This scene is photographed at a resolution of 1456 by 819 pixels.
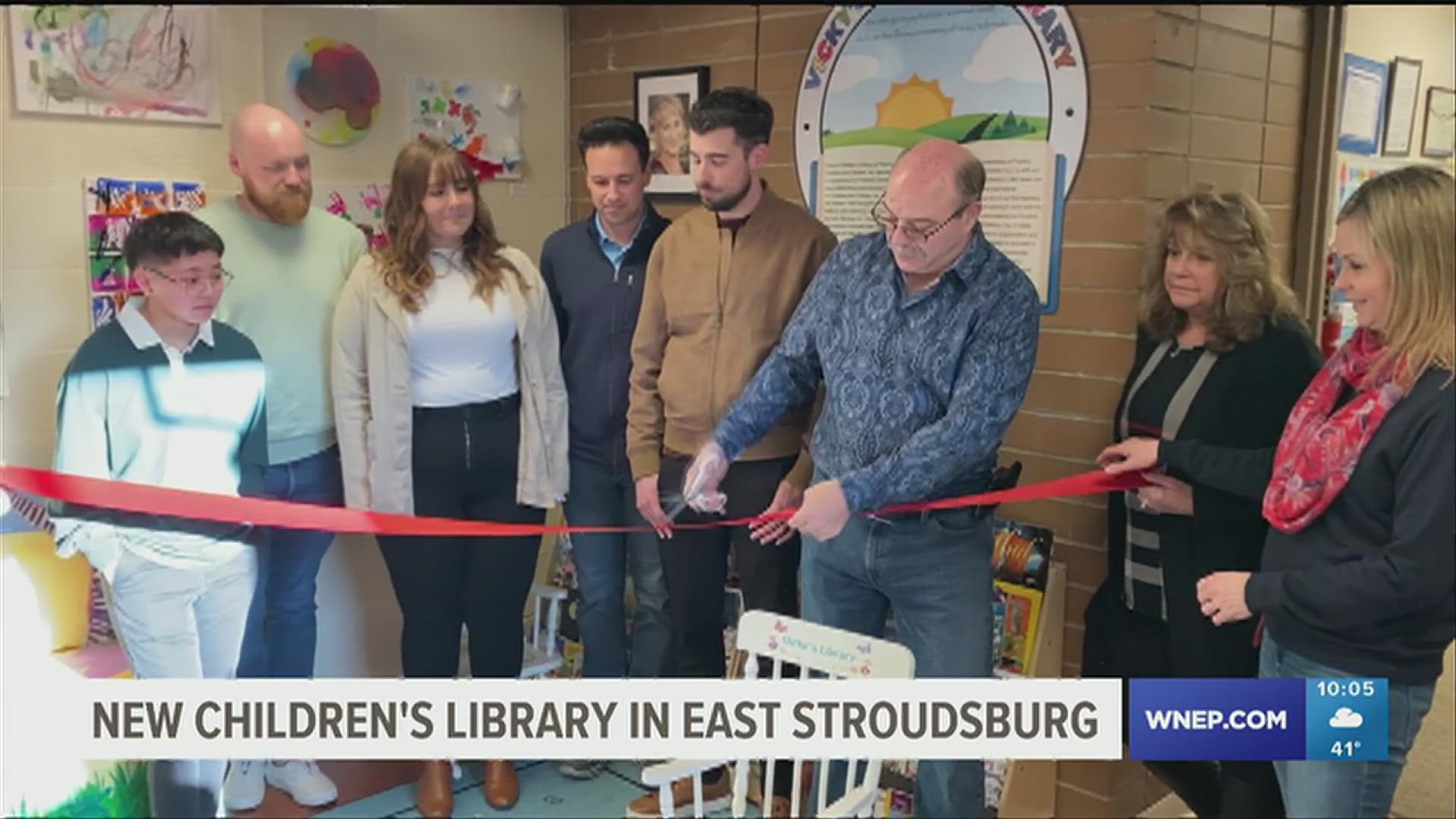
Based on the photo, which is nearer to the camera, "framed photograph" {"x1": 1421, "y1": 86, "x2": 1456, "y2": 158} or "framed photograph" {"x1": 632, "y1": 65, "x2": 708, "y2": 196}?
"framed photograph" {"x1": 632, "y1": 65, "x2": 708, "y2": 196}

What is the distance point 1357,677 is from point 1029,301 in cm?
56

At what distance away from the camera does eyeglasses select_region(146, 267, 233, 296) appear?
137 cm

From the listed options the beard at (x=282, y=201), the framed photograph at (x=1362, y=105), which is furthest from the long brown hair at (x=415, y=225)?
the framed photograph at (x=1362, y=105)

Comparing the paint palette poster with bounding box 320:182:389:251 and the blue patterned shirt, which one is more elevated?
the paint palette poster with bounding box 320:182:389:251

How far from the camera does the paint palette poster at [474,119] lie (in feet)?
5.72

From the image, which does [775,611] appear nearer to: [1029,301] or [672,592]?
[672,592]

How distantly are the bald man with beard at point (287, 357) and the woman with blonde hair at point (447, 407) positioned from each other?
3 cm

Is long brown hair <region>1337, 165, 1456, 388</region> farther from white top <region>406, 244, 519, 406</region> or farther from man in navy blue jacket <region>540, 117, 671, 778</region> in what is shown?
white top <region>406, 244, 519, 406</region>

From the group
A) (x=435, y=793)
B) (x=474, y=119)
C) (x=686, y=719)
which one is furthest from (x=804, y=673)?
(x=474, y=119)

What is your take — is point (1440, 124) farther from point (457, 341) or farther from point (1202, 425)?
point (457, 341)

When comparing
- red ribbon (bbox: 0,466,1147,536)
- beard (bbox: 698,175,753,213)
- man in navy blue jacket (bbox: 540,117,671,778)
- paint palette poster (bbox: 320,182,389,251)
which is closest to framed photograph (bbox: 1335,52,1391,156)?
red ribbon (bbox: 0,466,1147,536)

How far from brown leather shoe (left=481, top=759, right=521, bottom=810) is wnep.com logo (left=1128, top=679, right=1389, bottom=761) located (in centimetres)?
93

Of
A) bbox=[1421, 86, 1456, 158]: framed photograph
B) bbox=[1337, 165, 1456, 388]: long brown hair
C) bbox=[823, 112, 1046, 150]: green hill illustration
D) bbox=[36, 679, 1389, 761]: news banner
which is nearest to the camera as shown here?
bbox=[1337, 165, 1456, 388]: long brown hair

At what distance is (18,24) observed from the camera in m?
1.41
